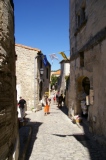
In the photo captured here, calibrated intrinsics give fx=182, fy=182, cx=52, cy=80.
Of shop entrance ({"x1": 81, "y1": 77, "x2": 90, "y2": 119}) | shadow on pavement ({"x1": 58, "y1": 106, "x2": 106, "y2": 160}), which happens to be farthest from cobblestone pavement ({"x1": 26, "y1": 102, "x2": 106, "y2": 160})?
shop entrance ({"x1": 81, "y1": 77, "x2": 90, "y2": 119})

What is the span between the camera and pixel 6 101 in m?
3.37

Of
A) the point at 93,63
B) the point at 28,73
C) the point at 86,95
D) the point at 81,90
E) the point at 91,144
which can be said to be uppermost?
the point at 28,73

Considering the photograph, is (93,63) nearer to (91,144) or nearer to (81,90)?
(81,90)

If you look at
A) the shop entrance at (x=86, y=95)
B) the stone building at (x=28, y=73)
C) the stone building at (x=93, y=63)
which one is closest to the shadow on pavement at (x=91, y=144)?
the stone building at (x=93, y=63)

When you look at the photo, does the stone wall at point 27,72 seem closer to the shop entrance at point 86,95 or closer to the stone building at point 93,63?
the stone building at point 93,63

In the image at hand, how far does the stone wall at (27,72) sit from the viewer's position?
576 inches

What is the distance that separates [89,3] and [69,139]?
19.4ft

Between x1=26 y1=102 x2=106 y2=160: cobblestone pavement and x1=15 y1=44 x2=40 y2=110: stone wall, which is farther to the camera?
x1=15 y1=44 x2=40 y2=110: stone wall

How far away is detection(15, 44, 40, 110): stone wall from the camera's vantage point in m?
14.6

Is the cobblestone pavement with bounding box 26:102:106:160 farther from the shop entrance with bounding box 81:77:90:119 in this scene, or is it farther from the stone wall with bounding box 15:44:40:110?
the stone wall with bounding box 15:44:40:110

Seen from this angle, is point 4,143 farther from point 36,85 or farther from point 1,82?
point 36,85

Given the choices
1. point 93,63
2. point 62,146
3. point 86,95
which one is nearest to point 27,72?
point 86,95

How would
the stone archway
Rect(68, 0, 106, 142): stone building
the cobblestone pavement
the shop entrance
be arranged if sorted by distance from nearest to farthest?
1. the cobblestone pavement
2. Rect(68, 0, 106, 142): stone building
3. the shop entrance
4. the stone archway

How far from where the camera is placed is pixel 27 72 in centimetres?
1488
